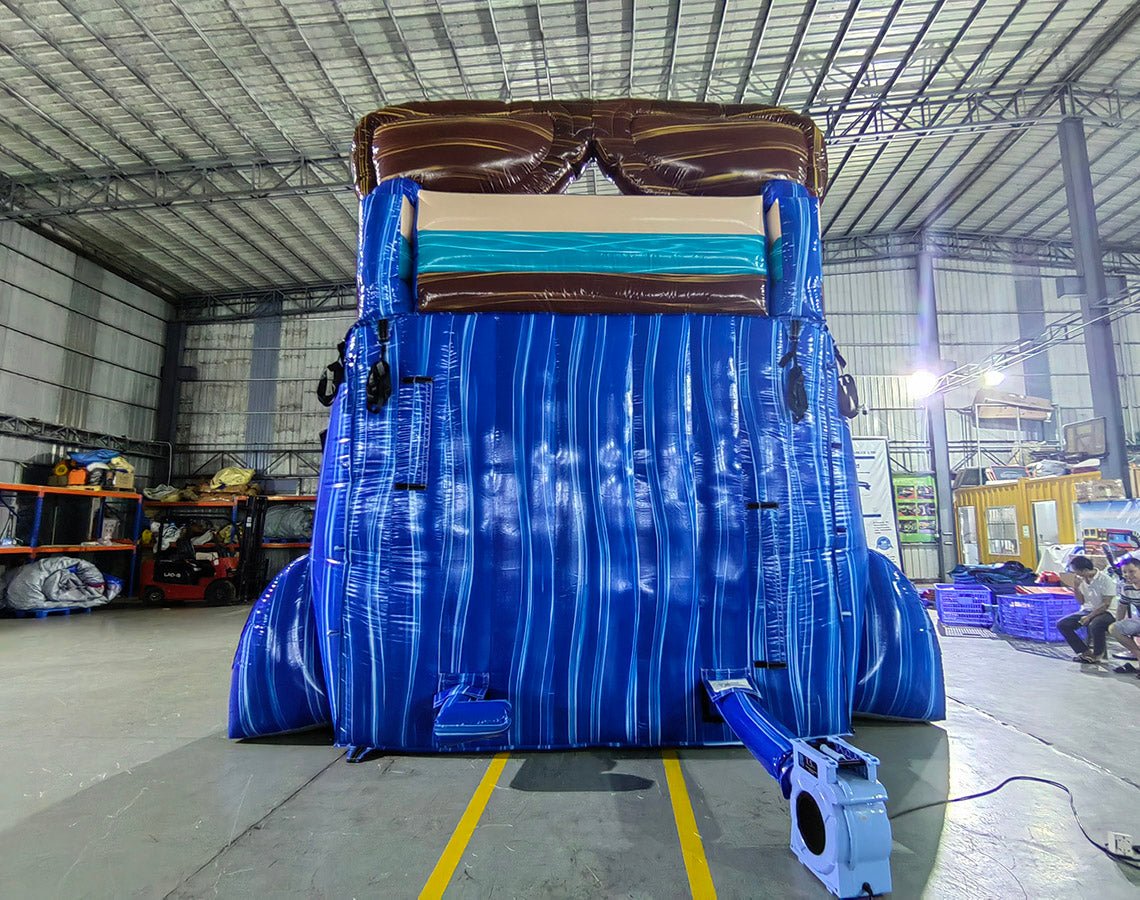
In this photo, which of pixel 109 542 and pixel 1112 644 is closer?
pixel 1112 644

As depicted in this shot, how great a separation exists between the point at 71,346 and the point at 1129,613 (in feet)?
63.2

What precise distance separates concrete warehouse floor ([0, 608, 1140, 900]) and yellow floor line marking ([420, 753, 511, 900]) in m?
0.03

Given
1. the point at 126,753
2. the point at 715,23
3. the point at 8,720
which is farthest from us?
the point at 715,23

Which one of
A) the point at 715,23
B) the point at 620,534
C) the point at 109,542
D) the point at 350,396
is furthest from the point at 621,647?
the point at 109,542

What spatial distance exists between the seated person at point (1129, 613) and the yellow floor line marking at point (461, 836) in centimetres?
596

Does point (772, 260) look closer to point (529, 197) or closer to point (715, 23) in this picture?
point (529, 197)

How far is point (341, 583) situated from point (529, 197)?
197 cm

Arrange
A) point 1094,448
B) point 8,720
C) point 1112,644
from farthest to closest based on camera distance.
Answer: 1. point 1094,448
2. point 1112,644
3. point 8,720

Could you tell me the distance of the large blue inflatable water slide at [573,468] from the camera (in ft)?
9.30

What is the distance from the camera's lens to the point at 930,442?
689 inches

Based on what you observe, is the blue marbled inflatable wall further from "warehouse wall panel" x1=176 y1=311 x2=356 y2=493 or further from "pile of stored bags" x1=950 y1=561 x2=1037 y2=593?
"warehouse wall panel" x1=176 y1=311 x2=356 y2=493

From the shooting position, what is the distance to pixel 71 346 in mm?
14820

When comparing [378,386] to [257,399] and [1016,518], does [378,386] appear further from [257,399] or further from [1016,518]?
[257,399]

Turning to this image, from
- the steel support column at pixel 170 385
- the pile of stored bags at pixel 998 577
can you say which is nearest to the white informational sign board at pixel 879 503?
the pile of stored bags at pixel 998 577
